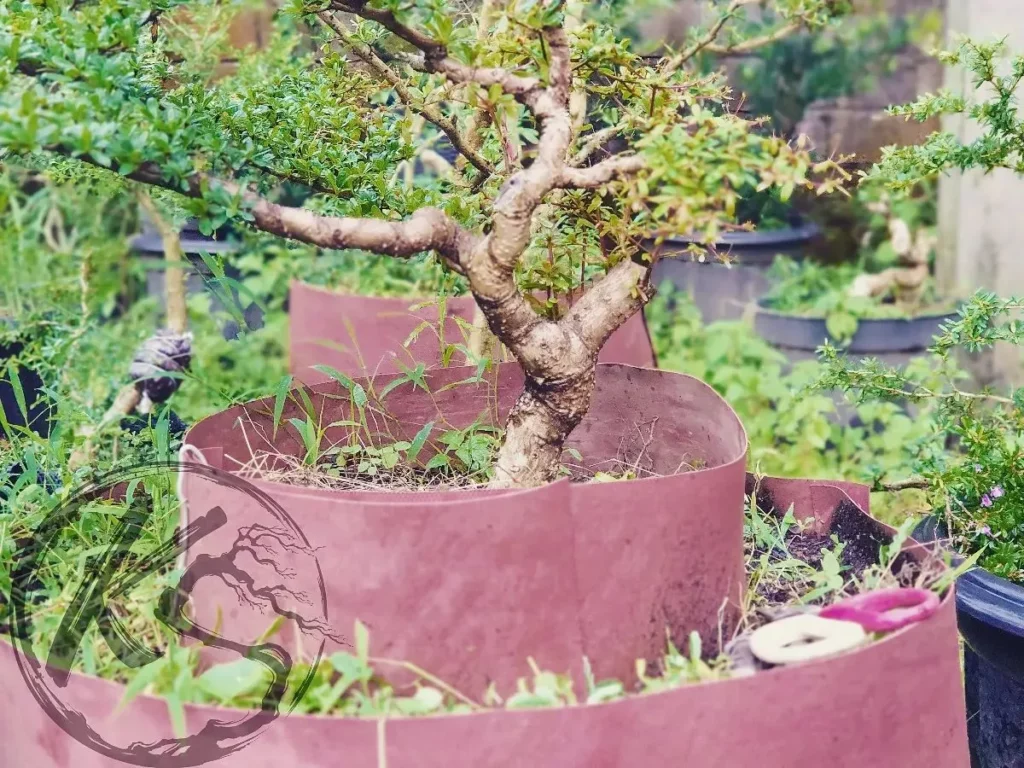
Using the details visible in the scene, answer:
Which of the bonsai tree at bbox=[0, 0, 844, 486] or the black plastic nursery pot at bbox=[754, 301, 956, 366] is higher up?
the bonsai tree at bbox=[0, 0, 844, 486]

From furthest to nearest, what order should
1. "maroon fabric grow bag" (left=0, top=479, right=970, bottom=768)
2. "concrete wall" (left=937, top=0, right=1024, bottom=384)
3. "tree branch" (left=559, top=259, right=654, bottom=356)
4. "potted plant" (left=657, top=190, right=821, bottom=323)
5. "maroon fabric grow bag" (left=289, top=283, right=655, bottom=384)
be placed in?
"potted plant" (left=657, top=190, right=821, bottom=323) → "concrete wall" (left=937, top=0, right=1024, bottom=384) → "maroon fabric grow bag" (left=289, top=283, right=655, bottom=384) → "tree branch" (left=559, top=259, right=654, bottom=356) → "maroon fabric grow bag" (left=0, top=479, right=970, bottom=768)

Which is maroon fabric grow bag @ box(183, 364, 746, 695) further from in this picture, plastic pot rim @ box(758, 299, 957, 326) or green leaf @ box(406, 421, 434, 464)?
plastic pot rim @ box(758, 299, 957, 326)

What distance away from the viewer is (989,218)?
106 inches

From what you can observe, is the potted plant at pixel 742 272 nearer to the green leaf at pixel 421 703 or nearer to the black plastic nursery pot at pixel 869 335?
the black plastic nursery pot at pixel 869 335

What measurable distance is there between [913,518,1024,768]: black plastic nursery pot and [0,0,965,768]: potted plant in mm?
182

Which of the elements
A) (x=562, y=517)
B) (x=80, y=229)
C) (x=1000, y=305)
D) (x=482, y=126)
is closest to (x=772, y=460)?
(x=1000, y=305)

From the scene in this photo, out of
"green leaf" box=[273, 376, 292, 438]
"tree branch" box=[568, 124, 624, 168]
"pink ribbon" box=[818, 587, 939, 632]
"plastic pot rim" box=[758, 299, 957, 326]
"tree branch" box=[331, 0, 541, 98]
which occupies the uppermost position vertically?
"tree branch" box=[331, 0, 541, 98]

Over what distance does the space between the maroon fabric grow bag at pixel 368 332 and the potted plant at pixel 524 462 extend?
442mm

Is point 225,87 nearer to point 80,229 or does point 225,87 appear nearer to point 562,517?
point 562,517

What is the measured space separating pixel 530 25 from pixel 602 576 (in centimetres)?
53

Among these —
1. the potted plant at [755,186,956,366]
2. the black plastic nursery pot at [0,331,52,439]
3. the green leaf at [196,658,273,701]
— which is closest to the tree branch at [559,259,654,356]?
the green leaf at [196,658,273,701]

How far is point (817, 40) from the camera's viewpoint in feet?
11.7

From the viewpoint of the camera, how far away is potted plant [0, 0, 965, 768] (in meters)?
0.89

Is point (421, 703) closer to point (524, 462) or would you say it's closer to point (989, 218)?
point (524, 462)
